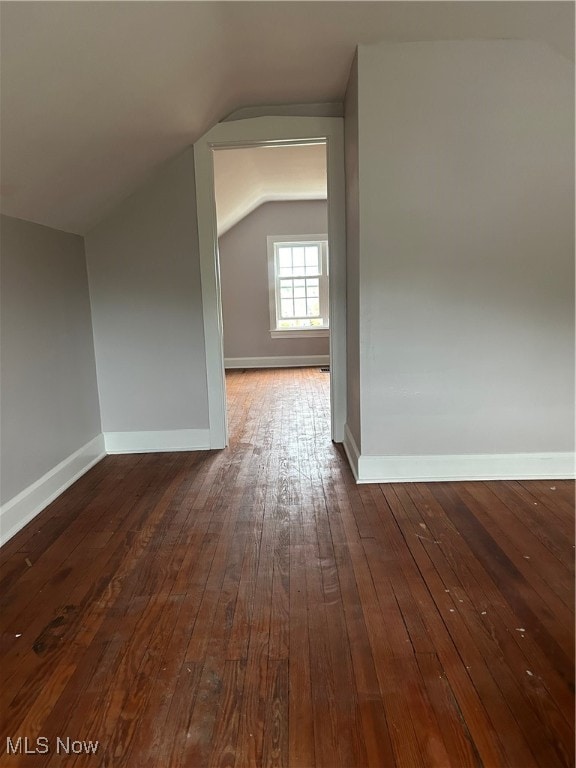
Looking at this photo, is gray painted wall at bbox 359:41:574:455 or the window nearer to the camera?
gray painted wall at bbox 359:41:574:455

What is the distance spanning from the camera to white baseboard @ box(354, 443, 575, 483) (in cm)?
266

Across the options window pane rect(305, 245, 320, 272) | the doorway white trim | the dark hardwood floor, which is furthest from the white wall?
window pane rect(305, 245, 320, 272)

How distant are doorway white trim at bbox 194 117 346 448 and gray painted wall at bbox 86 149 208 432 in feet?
0.21

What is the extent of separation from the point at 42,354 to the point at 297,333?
492 cm

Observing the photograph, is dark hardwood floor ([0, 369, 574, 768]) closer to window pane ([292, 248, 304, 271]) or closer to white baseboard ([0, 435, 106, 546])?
white baseboard ([0, 435, 106, 546])

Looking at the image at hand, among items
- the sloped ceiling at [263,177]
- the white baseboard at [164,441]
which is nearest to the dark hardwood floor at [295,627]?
the white baseboard at [164,441]

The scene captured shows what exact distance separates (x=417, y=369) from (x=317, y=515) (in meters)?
0.98

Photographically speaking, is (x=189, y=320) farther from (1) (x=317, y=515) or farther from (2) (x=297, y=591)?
(2) (x=297, y=591)

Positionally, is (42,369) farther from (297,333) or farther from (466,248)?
(297,333)

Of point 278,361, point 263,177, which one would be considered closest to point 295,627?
point 263,177

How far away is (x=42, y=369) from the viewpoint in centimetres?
255

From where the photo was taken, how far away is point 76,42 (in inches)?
61.2

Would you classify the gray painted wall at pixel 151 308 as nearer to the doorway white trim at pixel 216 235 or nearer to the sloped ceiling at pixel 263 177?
the doorway white trim at pixel 216 235

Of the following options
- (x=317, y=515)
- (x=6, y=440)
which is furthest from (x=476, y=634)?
(x=6, y=440)
